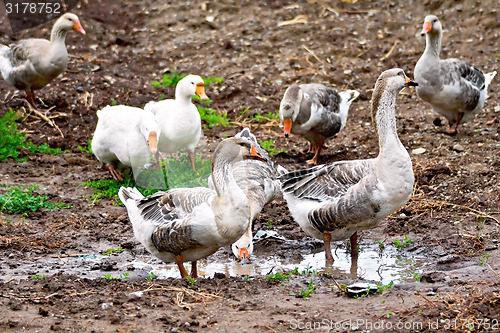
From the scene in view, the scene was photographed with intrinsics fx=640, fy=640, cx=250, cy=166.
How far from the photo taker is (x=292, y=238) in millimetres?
8125

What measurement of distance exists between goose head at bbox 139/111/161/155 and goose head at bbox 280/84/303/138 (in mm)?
1861

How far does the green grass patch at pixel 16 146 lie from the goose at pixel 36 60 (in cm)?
96

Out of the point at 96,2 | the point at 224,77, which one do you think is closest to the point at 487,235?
the point at 224,77

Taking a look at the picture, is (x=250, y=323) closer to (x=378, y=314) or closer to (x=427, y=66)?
(x=378, y=314)

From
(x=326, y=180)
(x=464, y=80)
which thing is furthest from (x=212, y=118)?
(x=326, y=180)

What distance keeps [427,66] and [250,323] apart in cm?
673

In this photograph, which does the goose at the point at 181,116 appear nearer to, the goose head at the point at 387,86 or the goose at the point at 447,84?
the goose head at the point at 387,86

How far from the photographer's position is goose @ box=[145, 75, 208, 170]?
9.21 metres

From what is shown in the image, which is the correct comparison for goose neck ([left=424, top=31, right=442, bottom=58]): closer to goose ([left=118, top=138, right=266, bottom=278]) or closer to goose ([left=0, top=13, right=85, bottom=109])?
goose ([left=118, top=138, right=266, bottom=278])

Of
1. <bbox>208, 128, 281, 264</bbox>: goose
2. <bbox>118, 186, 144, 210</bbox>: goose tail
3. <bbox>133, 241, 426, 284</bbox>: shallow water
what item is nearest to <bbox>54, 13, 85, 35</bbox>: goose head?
<bbox>208, 128, 281, 264</bbox>: goose

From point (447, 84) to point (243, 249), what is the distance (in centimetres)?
507

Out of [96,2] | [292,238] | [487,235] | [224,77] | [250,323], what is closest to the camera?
[250,323]

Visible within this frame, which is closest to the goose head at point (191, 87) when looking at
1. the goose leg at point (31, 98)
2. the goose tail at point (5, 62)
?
the goose leg at point (31, 98)

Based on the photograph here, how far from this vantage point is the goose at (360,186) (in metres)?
6.66
